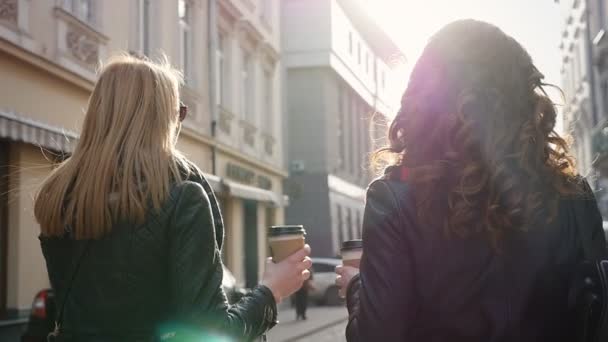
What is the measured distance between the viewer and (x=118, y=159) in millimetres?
2439

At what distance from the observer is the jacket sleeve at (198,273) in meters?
2.28

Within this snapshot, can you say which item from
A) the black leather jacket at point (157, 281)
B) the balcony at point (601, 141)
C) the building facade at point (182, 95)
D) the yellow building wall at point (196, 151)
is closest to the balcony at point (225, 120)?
the building facade at point (182, 95)

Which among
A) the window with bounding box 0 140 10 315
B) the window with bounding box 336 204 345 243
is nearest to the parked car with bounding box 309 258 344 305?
the window with bounding box 336 204 345 243

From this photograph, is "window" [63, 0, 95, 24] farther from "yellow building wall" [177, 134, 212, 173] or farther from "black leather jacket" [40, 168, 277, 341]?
"black leather jacket" [40, 168, 277, 341]

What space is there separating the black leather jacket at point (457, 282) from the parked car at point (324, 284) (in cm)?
2594

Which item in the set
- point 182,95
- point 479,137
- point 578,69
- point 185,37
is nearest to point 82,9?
point 182,95

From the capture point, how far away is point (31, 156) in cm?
1222

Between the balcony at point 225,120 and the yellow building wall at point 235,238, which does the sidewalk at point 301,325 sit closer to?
the yellow building wall at point 235,238

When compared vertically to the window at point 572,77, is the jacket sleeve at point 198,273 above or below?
below

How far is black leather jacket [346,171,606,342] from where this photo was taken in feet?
6.74

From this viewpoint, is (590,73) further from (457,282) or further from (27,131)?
(457,282)

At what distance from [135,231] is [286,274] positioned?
49 centimetres

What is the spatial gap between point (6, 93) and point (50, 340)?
31.4 ft

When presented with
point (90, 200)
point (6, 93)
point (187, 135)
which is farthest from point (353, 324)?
point (187, 135)
